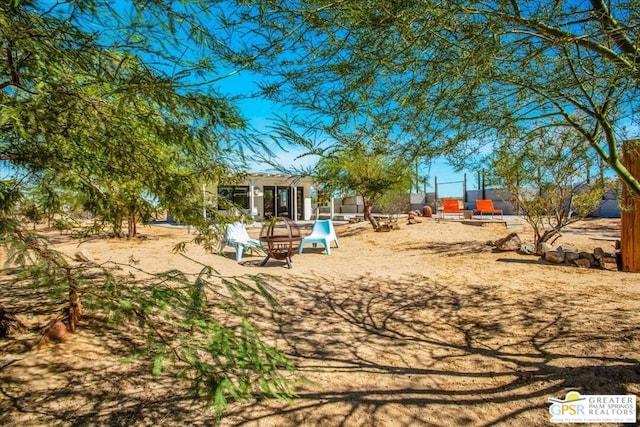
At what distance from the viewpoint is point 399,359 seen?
321 centimetres

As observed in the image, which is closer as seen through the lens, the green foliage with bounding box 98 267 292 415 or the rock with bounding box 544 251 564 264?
the green foliage with bounding box 98 267 292 415

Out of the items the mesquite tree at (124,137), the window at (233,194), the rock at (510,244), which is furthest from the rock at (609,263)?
the mesquite tree at (124,137)

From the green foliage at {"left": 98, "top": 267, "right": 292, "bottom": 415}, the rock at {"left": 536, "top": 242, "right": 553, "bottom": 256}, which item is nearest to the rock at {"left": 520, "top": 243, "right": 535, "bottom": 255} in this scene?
the rock at {"left": 536, "top": 242, "right": 553, "bottom": 256}

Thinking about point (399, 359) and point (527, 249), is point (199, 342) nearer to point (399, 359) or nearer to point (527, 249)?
point (399, 359)

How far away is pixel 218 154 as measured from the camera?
2.07 meters

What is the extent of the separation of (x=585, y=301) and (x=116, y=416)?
531cm

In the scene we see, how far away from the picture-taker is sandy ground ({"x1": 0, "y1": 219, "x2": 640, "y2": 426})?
237cm

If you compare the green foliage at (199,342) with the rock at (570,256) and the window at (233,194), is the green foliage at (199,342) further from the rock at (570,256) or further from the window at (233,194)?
the rock at (570,256)

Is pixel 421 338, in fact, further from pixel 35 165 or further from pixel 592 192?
pixel 592 192

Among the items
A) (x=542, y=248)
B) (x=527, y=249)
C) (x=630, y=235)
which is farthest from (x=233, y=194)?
(x=527, y=249)

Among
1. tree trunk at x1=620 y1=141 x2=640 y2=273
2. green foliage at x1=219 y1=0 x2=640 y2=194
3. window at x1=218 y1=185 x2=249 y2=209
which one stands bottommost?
tree trunk at x1=620 y1=141 x2=640 y2=273

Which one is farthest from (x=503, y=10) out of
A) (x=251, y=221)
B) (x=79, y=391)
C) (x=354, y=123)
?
(x=79, y=391)

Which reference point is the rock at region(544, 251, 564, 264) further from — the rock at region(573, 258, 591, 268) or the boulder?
the rock at region(573, 258, 591, 268)

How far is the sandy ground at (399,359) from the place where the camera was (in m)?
2.37
